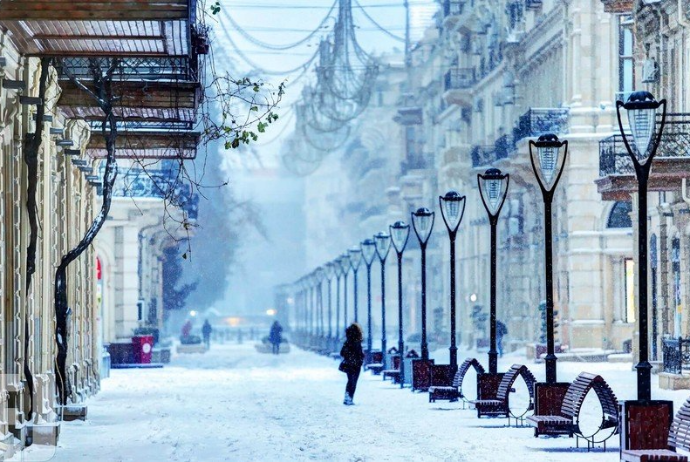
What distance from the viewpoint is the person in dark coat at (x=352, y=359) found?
28.9m

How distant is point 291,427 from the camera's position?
23.5m

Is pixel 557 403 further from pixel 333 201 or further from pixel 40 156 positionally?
pixel 333 201

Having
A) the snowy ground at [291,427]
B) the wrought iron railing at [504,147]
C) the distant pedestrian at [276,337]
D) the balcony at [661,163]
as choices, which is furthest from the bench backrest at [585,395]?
the distant pedestrian at [276,337]

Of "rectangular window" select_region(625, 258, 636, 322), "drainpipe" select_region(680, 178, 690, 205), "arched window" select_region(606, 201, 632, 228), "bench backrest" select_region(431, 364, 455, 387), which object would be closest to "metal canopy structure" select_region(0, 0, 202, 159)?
"bench backrest" select_region(431, 364, 455, 387)

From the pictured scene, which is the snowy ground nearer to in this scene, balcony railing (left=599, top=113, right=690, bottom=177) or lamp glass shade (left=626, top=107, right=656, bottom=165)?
lamp glass shade (left=626, top=107, right=656, bottom=165)

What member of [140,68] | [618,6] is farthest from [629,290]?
[140,68]

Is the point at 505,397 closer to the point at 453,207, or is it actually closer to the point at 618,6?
the point at 453,207

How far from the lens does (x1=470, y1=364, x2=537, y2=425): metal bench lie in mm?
23516

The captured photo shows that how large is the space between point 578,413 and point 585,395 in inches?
13.6

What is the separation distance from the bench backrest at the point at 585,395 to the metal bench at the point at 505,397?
3.07 meters

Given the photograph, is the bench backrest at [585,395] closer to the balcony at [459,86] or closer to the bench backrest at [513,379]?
the bench backrest at [513,379]

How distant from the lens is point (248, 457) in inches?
730

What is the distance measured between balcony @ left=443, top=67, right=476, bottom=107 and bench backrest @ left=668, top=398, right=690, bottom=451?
50.1 metres

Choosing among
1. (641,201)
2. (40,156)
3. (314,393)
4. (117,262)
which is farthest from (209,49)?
(117,262)
